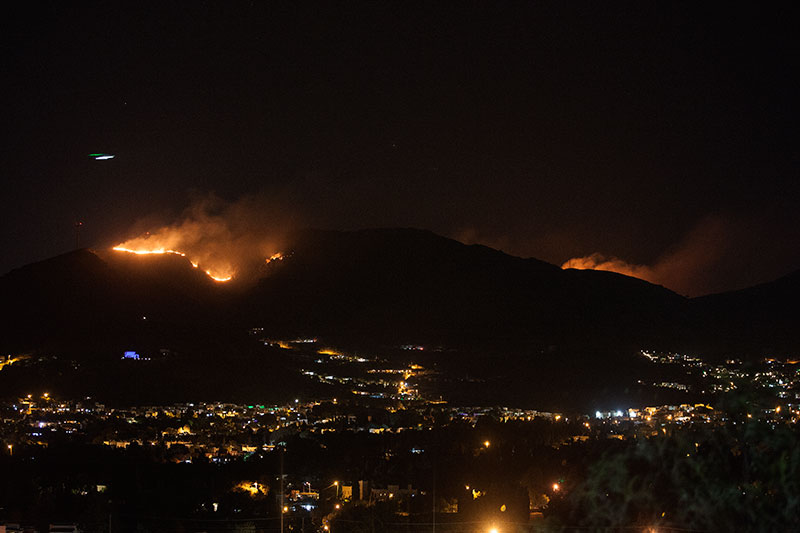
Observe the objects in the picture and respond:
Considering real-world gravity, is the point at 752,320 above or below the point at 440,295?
below

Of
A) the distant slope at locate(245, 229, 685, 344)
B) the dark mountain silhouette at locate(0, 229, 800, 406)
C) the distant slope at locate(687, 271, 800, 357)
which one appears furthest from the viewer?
the distant slope at locate(245, 229, 685, 344)

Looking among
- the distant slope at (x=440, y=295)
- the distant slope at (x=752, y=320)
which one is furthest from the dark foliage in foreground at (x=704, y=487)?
the distant slope at (x=440, y=295)

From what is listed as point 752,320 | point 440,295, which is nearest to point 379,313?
point 440,295

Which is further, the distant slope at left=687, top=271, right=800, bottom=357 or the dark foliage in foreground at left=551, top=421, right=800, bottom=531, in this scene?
the distant slope at left=687, top=271, right=800, bottom=357

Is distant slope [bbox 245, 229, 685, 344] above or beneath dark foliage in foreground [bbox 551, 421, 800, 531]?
above

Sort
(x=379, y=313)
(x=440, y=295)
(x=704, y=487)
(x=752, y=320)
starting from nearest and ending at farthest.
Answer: (x=704, y=487), (x=752, y=320), (x=379, y=313), (x=440, y=295)

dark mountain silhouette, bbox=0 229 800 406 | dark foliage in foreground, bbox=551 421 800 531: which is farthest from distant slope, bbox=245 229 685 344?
dark foliage in foreground, bbox=551 421 800 531

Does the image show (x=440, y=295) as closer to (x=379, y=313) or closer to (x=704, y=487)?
(x=379, y=313)

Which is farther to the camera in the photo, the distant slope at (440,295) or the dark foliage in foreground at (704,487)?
the distant slope at (440,295)

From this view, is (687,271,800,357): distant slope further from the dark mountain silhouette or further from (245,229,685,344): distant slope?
(245,229,685,344): distant slope

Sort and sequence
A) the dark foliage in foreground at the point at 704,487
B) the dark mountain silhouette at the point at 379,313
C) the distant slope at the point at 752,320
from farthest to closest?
the dark mountain silhouette at the point at 379,313 < the distant slope at the point at 752,320 < the dark foliage in foreground at the point at 704,487

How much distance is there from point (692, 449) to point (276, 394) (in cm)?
1530

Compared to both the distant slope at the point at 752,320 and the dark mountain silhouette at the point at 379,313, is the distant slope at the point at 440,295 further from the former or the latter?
the distant slope at the point at 752,320

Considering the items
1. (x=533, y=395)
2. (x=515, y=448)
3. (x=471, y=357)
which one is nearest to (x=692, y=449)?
(x=515, y=448)
